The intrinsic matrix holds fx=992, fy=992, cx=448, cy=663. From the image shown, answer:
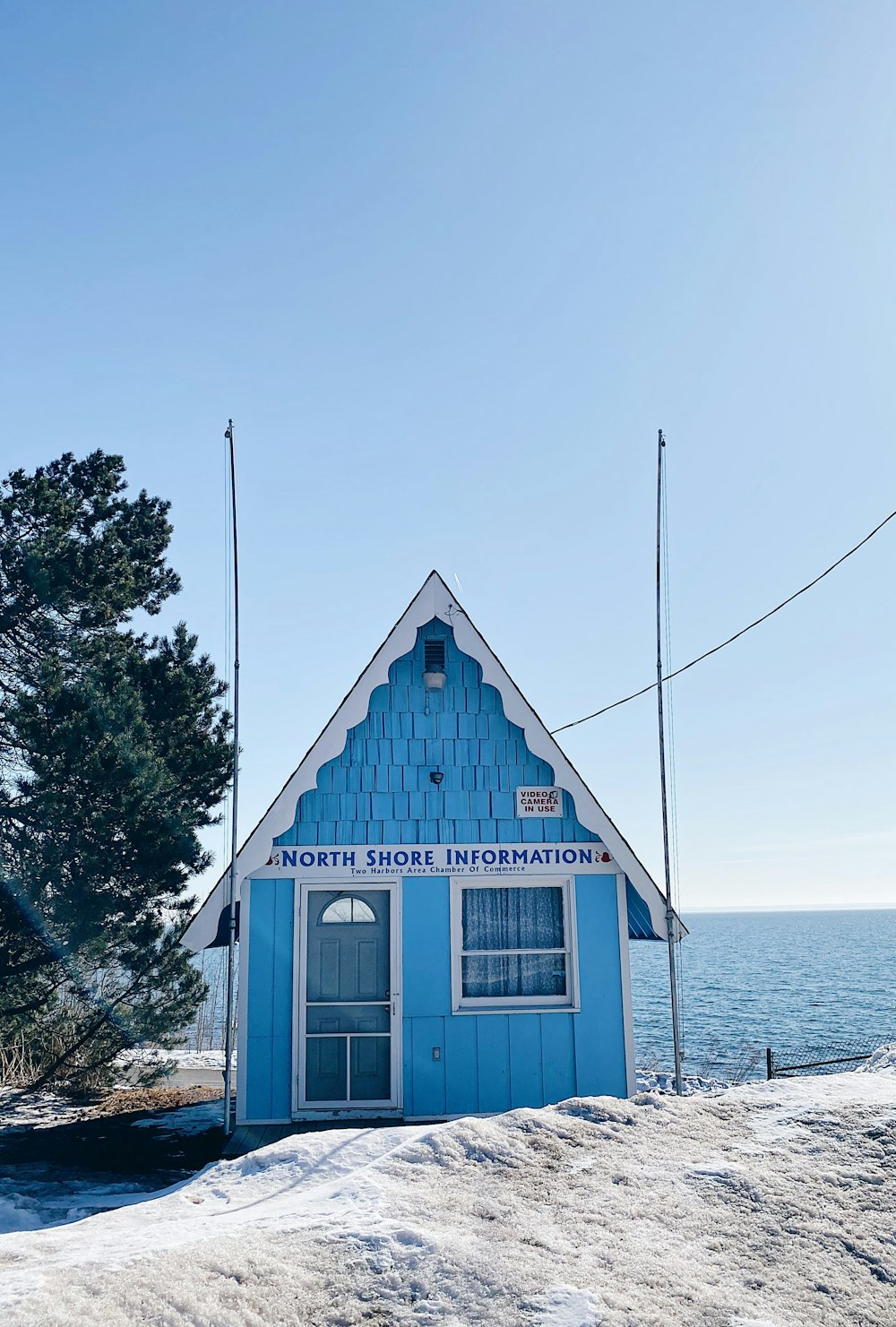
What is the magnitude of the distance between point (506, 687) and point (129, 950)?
6.77m

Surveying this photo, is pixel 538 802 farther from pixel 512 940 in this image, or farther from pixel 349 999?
pixel 349 999

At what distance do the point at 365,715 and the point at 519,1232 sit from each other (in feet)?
17.8

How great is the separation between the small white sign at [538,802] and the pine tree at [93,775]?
15.6 ft

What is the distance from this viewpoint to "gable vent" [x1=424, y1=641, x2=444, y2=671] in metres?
9.95

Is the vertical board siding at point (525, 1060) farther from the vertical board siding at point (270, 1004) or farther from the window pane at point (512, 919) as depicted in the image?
the vertical board siding at point (270, 1004)

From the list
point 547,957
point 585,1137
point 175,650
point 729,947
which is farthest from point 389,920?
point 729,947

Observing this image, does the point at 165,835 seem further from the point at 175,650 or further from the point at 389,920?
the point at 389,920

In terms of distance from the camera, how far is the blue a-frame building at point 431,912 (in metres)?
9.28

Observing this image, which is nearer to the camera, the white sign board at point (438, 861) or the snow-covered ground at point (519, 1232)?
the snow-covered ground at point (519, 1232)

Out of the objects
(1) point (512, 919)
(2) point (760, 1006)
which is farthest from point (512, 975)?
(2) point (760, 1006)

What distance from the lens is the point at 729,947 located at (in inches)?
4946

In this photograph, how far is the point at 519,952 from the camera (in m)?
9.62

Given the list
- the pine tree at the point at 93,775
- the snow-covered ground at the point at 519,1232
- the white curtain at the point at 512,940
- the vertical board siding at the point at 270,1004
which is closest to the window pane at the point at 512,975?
the white curtain at the point at 512,940

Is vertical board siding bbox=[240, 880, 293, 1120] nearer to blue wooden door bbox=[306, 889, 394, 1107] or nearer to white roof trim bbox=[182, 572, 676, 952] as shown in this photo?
blue wooden door bbox=[306, 889, 394, 1107]
